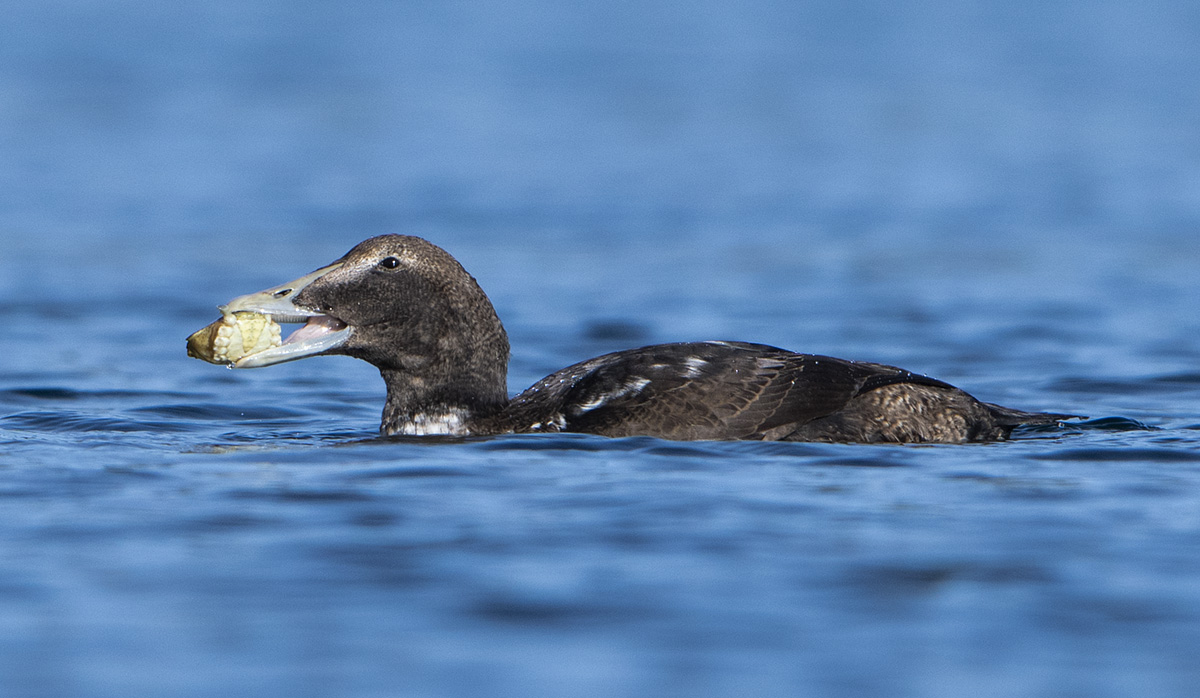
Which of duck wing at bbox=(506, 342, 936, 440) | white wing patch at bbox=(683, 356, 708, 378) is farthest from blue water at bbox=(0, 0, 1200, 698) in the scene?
white wing patch at bbox=(683, 356, 708, 378)

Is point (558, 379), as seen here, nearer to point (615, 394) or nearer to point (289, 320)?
point (615, 394)

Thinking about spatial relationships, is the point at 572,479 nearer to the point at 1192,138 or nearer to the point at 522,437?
the point at 522,437

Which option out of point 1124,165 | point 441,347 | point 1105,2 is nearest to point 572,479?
point 441,347

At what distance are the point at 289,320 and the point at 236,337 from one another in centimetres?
23

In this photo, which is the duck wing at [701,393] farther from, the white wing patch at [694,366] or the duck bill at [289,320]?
the duck bill at [289,320]

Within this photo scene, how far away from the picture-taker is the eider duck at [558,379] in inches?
255

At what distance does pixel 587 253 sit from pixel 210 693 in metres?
10.5

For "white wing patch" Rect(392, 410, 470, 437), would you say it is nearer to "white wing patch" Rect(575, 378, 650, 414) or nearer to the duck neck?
the duck neck

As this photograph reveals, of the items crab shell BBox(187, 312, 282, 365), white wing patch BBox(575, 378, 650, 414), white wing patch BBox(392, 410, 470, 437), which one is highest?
crab shell BBox(187, 312, 282, 365)

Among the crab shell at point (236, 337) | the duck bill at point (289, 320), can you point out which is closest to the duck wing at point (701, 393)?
the duck bill at point (289, 320)

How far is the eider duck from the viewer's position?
6473 mm

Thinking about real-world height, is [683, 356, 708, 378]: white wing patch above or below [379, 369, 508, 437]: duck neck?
above

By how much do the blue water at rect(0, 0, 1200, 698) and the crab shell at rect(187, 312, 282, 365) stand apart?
44 centimetres

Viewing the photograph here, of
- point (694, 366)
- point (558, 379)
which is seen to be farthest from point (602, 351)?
point (694, 366)
